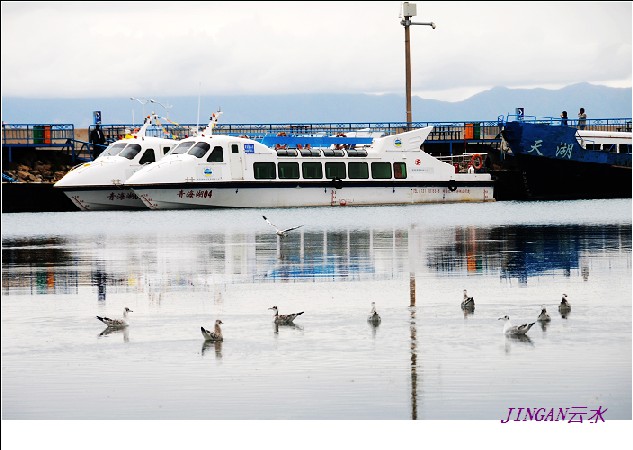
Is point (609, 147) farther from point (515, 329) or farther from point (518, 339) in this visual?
point (518, 339)

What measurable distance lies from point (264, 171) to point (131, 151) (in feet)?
19.5

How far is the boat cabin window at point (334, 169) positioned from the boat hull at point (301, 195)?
47cm

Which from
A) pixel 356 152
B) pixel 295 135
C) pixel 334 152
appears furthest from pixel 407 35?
pixel 334 152

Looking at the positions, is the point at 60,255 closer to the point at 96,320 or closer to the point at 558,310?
the point at 96,320

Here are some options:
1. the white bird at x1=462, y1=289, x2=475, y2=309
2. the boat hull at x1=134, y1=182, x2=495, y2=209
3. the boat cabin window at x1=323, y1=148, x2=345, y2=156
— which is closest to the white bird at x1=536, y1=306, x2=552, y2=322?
the white bird at x1=462, y1=289, x2=475, y2=309

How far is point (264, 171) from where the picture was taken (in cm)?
5825

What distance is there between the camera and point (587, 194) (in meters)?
66.3

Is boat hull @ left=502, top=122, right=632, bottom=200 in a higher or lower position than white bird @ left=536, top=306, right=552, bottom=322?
higher

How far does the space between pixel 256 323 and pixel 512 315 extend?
143 inches

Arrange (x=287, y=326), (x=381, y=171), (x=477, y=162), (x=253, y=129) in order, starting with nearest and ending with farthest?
(x=287, y=326)
(x=381, y=171)
(x=477, y=162)
(x=253, y=129)

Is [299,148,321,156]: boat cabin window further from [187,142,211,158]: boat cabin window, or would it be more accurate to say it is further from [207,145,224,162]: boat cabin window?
[187,142,211,158]: boat cabin window

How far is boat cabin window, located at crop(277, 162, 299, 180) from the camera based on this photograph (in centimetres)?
5869

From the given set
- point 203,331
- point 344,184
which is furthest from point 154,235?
point 203,331

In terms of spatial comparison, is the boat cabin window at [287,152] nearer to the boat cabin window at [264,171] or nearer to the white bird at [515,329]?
the boat cabin window at [264,171]
